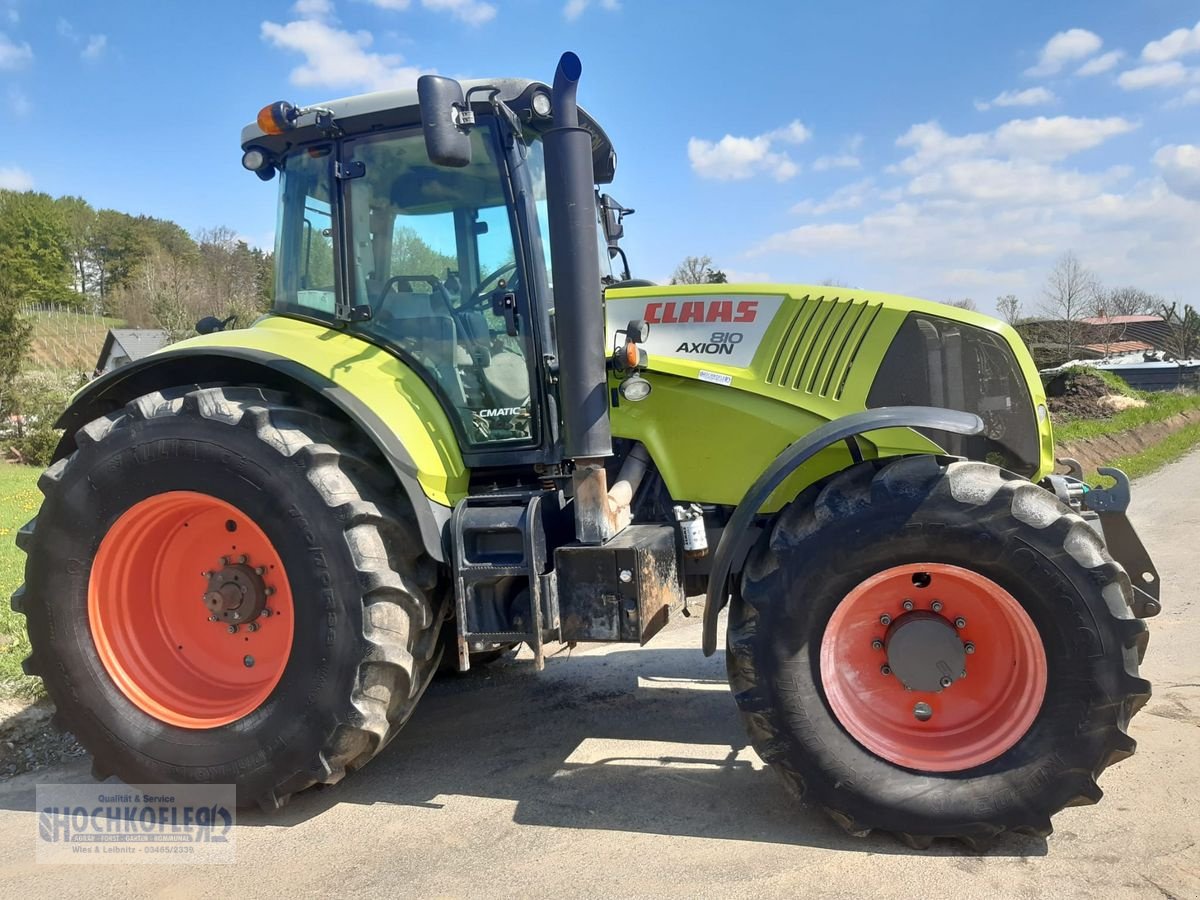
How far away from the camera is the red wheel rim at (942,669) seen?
2834 mm

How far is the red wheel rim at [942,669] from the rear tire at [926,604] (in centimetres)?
2

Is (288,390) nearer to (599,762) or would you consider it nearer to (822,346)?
(599,762)

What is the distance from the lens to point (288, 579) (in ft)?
10.4

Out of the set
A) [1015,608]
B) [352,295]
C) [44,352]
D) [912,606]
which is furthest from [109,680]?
[44,352]

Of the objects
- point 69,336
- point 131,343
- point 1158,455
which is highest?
point 69,336

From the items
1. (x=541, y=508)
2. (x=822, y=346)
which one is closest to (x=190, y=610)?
(x=541, y=508)

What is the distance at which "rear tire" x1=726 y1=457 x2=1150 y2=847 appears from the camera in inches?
105

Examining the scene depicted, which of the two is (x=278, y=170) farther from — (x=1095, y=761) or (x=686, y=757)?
(x=1095, y=761)

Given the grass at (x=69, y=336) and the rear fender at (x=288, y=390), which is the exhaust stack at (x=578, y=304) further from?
the grass at (x=69, y=336)

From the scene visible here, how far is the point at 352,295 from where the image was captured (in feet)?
12.0

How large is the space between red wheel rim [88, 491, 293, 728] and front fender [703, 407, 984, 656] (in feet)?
5.47

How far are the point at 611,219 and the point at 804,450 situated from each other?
2.08 m

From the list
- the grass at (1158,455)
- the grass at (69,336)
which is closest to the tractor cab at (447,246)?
the grass at (1158,455)

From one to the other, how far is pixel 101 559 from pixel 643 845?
2.36 meters
